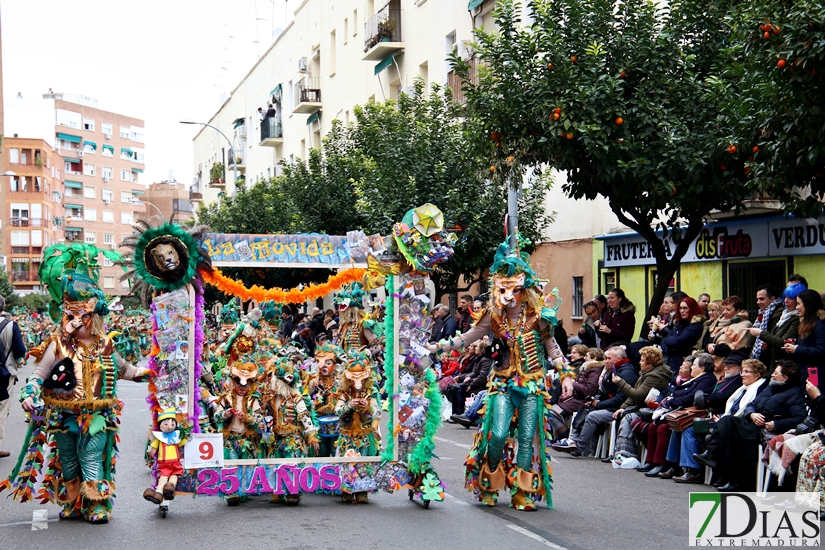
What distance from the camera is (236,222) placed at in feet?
119

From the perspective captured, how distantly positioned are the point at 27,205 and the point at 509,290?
9196 centimetres

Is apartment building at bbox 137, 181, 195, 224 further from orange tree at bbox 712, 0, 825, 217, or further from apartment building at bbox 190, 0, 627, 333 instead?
orange tree at bbox 712, 0, 825, 217

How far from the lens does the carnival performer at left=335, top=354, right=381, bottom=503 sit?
9758 millimetres

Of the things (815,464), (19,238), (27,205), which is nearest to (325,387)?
(815,464)

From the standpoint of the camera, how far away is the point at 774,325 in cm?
1167

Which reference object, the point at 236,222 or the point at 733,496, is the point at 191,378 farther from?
the point at 236,222

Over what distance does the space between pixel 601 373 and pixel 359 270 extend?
213 inches

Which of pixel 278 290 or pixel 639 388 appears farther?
pixel 639 388

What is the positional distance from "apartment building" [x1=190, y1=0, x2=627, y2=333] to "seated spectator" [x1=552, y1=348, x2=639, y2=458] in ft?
18.2

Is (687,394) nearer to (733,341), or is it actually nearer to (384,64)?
(733,341)

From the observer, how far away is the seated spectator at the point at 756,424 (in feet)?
32.9

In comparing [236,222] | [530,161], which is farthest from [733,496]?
[236,222]

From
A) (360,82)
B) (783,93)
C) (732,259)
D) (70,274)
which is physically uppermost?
(360,82)

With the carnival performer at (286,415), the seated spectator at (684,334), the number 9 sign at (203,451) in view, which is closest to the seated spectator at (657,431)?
the seated spectator at (684,334)
